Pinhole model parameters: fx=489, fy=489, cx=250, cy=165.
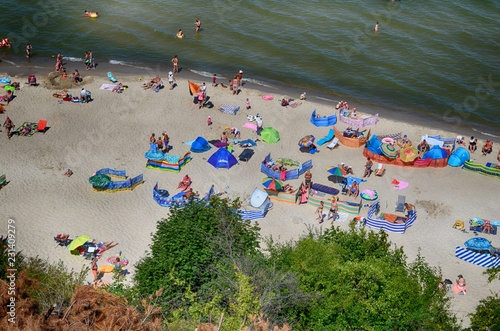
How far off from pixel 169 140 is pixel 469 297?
21221 mm

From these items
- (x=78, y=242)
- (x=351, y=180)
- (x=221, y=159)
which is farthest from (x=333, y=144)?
(x=78, y=242)

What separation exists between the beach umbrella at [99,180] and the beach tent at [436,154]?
2100 cm

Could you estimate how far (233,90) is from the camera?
4144 centimetres

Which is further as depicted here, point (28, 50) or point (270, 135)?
point (28, 50)

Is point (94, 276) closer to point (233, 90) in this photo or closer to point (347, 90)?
point (233, 90)

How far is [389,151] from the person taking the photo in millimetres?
32969

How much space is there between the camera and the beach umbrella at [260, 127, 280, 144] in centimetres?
3486

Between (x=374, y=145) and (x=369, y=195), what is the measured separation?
18.8 feet

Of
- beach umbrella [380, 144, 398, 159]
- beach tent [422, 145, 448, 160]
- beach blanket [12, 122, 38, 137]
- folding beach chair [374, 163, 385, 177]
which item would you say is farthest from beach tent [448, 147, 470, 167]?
beach blanket [12, 122, 38, 137]

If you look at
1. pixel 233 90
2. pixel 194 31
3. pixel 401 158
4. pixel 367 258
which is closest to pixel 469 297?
pixel 367 258

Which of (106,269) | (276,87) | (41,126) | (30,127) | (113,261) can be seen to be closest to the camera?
(106,269)

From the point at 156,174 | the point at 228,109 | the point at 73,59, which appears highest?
the point at 228,109

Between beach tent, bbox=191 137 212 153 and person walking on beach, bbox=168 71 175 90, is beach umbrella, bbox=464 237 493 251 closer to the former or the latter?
beach tent, bbox=191 137 212 153

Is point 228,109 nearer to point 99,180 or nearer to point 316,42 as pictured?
point 99,180
